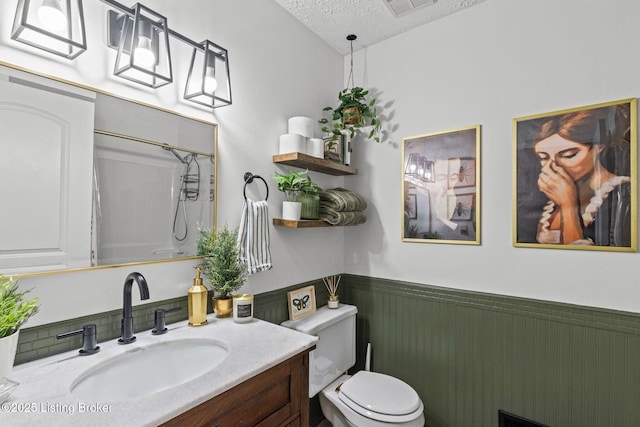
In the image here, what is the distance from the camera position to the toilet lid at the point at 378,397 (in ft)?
5.03

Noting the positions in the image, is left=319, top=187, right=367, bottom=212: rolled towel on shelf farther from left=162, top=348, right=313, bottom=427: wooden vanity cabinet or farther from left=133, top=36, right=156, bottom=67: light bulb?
left=133, top=36, right=156, bottom=67: light bulb

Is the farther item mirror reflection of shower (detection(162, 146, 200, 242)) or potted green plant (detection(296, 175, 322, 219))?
potted green plant (detection(296, 175, 322, 219))

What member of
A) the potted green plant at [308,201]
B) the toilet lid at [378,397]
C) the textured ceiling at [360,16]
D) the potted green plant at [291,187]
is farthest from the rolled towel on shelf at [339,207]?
the textured ceiling at [360,16]

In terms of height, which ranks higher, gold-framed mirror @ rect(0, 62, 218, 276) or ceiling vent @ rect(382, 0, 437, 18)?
ceiling vent @ rect(382, 0, 437, 18)

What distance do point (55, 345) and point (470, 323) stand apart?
1.90 m

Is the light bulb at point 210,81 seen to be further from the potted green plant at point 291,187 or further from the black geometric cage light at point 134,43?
the potted green plant at point 291,187

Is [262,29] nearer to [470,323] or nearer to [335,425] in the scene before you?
[470,323]

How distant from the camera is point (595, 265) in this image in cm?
152

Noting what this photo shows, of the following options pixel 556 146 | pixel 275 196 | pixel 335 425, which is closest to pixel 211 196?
pixel 275 196

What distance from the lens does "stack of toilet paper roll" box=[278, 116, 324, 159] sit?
180 cm

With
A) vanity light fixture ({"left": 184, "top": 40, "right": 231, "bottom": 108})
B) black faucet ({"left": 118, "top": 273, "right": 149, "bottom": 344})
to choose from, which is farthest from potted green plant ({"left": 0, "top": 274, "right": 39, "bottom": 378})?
vanity light fixture ({"left": 184, "top": 40, "right": 231, "bottom": 108})

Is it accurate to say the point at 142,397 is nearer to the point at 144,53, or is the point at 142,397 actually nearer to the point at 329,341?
the point at 144,53

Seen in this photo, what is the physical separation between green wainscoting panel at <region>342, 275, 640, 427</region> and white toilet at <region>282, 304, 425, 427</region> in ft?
0.86

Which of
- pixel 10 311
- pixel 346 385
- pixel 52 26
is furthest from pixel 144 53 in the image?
pixel 346 385
